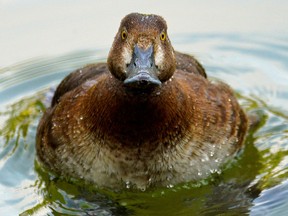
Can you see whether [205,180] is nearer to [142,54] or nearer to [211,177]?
[211,177]

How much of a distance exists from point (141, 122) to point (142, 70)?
0.95m

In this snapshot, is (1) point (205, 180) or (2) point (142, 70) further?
(1) point (205, 180)

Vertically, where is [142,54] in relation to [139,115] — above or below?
above

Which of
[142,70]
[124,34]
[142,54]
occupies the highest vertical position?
[124,34]

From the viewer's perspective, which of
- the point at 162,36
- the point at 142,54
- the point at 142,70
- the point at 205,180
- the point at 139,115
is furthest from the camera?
the point at 205,180

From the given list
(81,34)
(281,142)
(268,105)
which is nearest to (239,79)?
(268,105)

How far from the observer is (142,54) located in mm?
7980

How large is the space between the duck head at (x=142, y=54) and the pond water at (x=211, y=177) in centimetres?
161

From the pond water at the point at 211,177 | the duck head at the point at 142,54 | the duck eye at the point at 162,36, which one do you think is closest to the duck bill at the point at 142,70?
the duck head at the point at 142,54

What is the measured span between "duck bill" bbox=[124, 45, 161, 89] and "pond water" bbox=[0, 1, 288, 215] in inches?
69.0

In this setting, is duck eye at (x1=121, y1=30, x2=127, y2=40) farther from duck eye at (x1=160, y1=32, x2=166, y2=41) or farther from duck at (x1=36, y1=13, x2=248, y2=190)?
duck eye at (x1=160, y1=32, x2=166, y2=41)

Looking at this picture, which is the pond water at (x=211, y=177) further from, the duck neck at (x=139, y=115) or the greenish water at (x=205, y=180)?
the duck neck at (x=139, y=115)

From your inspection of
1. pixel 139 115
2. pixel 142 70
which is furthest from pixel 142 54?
pixel 139 115

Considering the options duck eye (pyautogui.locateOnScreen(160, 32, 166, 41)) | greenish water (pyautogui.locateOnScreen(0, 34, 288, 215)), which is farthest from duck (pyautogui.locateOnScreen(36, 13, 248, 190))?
greenish water (pyautogui.locateOnScreen(0, 34, 288, 215))
